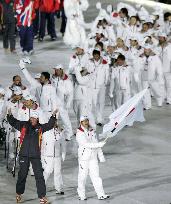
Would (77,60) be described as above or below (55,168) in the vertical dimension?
above

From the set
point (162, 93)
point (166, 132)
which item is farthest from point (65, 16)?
point (166, 132)

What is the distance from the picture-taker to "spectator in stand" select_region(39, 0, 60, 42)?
106 ft

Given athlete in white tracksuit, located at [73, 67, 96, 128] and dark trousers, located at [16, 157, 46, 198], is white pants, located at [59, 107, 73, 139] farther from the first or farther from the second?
dark trousers, located at [16, 157, 46, 198]

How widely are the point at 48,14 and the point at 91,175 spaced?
45.5 ft

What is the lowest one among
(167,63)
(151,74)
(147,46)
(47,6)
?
(151,74)

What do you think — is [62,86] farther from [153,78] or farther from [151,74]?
[153,78]

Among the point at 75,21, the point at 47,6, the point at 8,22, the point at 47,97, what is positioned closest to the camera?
the point at 47,97

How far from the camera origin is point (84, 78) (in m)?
23.7

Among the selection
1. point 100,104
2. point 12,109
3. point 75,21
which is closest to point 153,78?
point 100,104

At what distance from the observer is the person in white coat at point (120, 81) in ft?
82.0

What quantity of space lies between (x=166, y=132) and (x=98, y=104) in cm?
177

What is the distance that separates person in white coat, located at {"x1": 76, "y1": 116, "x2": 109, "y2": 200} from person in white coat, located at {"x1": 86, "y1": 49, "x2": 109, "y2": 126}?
→ 5058mm

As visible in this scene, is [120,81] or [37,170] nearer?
[37,170]

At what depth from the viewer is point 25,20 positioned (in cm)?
3005
